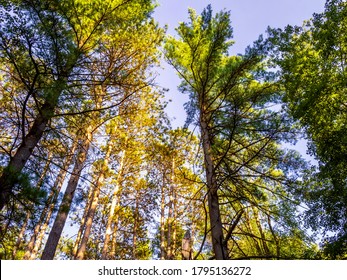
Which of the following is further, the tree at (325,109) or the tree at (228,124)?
the tree at (325,109)

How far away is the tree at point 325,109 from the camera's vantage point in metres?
7.67

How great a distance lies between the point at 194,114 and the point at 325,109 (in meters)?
4.43

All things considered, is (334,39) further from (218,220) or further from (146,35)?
(218,220)

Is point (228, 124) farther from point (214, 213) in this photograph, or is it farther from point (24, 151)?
point (24, 151)

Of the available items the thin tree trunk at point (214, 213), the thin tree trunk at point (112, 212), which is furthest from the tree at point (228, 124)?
the thin tree trunk at point (112, 212)

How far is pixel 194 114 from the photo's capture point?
711 centimetres

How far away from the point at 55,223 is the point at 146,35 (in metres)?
6.72

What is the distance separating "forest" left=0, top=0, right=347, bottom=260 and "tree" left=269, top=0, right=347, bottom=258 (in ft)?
0.13

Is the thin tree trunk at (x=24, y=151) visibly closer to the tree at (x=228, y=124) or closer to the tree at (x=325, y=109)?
the tree at (x=228, y=124)

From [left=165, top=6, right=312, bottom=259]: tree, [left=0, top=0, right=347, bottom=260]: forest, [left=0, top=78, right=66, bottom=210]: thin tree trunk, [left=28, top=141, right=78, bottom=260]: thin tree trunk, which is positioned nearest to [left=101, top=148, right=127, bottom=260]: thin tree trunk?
[left=0, top=0, right=347, bottom=260]: forest

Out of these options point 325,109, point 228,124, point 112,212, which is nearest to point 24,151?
point 228,124

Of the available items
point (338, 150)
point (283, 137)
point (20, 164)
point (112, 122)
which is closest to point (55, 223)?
point (20, 164)

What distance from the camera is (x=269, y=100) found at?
739cm

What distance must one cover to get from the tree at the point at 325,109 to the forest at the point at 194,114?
38 millimetres
